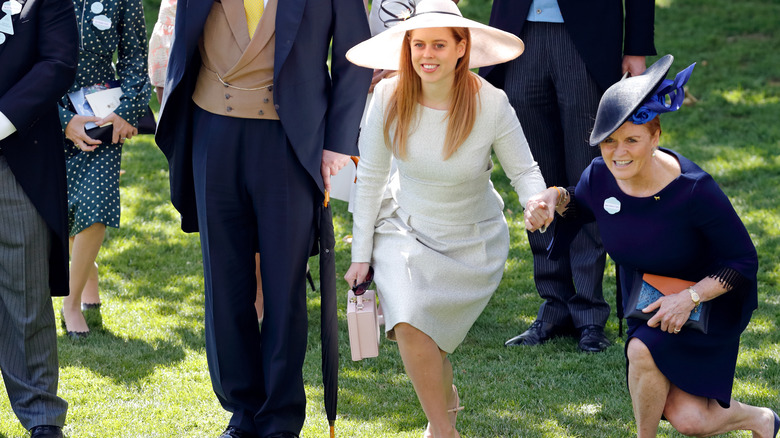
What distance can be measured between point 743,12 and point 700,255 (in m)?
9.73

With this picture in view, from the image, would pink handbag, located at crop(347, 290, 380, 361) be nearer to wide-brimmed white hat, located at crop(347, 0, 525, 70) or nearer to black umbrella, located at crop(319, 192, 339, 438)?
black umbrella, located at crop(319, 192, 339, 438)

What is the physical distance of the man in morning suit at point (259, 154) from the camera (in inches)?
159

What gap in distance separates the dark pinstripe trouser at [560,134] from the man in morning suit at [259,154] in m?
1.47

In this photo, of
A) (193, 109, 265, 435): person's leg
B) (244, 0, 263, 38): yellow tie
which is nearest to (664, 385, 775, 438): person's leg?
(193, 109, 265, 435): person's leg

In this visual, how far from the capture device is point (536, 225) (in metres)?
3.86

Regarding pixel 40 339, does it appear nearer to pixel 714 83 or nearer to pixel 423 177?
pixel 423 177

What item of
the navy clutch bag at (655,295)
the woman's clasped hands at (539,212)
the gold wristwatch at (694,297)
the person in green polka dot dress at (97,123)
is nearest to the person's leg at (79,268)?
the person in green polka dot dress at (97,123)

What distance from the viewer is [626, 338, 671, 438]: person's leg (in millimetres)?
3812

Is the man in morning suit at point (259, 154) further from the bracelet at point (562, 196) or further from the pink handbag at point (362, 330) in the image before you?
the bracelet at point (562, 196)

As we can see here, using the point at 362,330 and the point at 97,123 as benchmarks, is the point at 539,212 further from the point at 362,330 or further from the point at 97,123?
the point at 97,123

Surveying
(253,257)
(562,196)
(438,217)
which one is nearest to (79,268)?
(253,257)

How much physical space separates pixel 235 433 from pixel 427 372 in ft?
2.78

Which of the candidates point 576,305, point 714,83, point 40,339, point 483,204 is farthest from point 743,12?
point 40,339

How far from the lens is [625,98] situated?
3664mm
